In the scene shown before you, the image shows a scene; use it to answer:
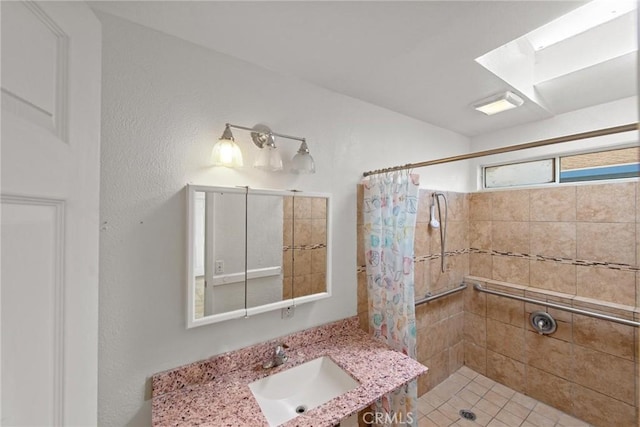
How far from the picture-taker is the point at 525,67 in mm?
1661

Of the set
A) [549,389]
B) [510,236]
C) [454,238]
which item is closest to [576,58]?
[510,236]

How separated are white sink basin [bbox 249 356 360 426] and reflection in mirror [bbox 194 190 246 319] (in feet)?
1.40

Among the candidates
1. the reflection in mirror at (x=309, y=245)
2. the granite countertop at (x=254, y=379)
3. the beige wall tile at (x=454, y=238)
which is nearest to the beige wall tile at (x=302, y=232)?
the reflection in mirror at (x=309, y=245)

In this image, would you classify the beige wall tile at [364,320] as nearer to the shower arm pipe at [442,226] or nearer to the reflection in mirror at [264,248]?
the reflection in mirror at [264,248]

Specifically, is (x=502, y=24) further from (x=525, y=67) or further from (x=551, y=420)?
(x=551, y=420)

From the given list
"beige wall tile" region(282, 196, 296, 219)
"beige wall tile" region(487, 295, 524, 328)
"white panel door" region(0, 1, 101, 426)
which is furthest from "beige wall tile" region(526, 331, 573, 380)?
"white panel door" region(0, 1, 101, 426)

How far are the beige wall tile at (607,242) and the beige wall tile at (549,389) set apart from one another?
1023 mm

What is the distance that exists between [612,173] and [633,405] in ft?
5.36

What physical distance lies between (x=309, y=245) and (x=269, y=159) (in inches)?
22.7

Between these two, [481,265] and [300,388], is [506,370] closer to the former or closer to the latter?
[481,265]

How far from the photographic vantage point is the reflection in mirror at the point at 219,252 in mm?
1189

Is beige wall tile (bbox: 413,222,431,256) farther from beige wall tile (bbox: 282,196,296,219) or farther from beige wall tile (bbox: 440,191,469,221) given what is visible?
beige wall tile (bbox: 282,196,296,219)

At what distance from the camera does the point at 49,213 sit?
521mm

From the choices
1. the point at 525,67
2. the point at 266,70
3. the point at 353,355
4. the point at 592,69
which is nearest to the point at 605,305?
the point at 592,69
